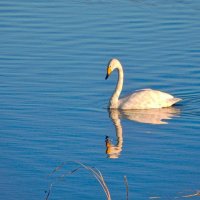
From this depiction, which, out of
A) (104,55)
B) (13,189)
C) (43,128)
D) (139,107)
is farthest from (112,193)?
(104,55)

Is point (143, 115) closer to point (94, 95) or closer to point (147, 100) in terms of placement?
point (147, 100)

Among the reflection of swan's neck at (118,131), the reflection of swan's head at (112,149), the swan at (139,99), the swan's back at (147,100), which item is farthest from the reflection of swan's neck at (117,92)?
the reflection of swan's head at (112,149)

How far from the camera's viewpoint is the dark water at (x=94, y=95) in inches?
499

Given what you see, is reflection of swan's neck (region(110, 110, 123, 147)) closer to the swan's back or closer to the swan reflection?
the swan reflection

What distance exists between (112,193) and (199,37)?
1029 centimetres

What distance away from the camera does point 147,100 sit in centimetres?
1689

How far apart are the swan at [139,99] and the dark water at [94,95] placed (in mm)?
198

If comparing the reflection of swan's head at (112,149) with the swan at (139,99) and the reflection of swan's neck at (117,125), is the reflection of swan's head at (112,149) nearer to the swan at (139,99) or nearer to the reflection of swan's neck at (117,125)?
the reflection of swan's neck at (117,125)

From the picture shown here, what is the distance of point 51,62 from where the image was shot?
763 inches

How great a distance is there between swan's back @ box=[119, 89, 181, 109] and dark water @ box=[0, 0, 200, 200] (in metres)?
0.21

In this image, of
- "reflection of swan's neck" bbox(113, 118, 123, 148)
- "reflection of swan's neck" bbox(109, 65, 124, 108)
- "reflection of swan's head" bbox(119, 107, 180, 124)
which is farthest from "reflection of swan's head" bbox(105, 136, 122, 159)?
"reflection of swan's neck" bbox(109, 65, 124, 108)

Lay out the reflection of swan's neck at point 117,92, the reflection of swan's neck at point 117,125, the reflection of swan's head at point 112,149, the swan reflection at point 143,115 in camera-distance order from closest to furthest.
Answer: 1. the reflection of swan's head at point 112,149
2. the reflection of swan's neck at point 117,125
3. the swan reflection at point 143,115
4. the reflection of swan's neck at point 117,92

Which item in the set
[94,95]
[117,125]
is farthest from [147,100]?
[117,125]

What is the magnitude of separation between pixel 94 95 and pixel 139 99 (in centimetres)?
93
